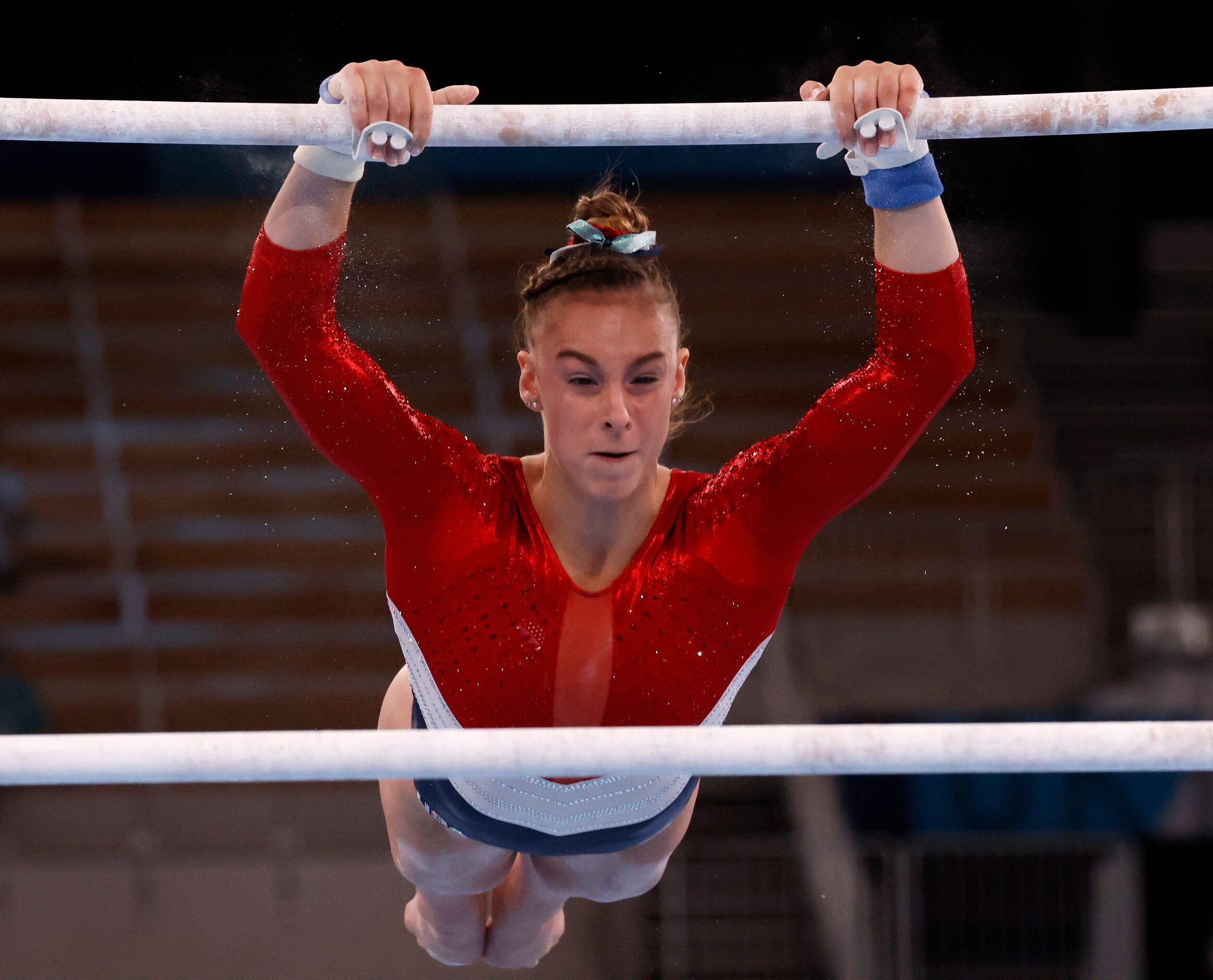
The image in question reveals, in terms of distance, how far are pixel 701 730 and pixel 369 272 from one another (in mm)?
1884

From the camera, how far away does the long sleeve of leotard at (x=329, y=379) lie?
125 centimetres

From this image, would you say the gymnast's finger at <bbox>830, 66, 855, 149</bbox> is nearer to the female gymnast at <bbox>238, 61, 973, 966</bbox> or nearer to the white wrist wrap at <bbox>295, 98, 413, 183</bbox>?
the female gymnast at <bbox>238, 61, 973, 966</bbox>

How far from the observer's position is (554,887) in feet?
6.10

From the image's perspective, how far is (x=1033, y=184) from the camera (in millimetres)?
3336

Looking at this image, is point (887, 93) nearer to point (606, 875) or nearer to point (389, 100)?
point (389, 100)

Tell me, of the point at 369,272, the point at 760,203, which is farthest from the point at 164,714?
the point at 760,203

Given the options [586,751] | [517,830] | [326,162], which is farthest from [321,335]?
[517,830]

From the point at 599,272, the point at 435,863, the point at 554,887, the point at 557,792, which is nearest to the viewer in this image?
the point at 599,272

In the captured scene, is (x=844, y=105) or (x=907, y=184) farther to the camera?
(x=907, y=184)

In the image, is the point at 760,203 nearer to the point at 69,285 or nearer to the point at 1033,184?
the point at 1033,184

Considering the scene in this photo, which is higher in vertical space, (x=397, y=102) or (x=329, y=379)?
(x=397, y=102)

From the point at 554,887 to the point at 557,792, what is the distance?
46 centimetres

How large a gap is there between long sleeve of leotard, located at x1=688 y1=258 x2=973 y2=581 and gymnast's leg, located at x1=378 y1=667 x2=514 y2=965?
1.56 ft

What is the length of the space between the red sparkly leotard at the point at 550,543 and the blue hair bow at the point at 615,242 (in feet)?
0.80
